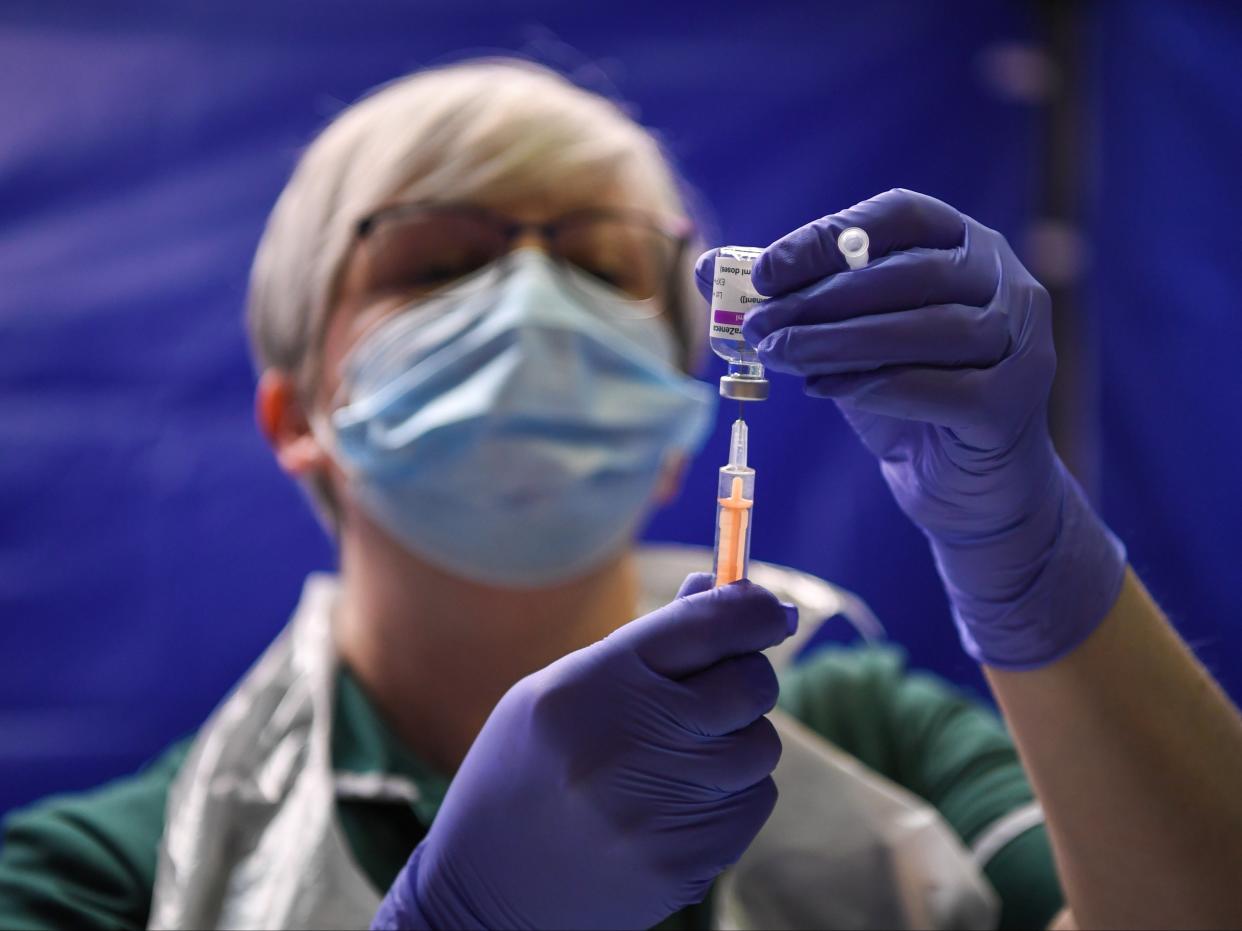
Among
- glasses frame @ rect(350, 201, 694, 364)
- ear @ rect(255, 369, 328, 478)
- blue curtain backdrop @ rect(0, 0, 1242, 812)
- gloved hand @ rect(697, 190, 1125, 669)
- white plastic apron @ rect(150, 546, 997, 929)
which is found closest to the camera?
gloved hand @ rect(697, 190, 1125, 669)

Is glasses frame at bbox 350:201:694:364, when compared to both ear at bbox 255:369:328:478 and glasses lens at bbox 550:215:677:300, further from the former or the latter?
ear at bbox 255:369:328:478

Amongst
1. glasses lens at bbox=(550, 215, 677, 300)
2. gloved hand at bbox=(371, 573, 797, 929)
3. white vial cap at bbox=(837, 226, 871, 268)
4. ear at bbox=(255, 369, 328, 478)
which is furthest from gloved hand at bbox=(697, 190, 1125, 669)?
ear at bbox=(255, 369, 328, 478)

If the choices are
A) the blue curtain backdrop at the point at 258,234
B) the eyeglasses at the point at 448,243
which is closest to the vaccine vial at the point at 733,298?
the eyeglasses at the point at 448,243

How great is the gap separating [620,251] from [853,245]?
560 millimetres

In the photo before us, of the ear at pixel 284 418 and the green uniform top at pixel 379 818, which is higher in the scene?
the ear at pixel 284 418

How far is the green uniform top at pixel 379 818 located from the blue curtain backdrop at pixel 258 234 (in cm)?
36

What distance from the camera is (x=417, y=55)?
1676mm

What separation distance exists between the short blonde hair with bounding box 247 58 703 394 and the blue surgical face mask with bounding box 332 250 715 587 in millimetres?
122

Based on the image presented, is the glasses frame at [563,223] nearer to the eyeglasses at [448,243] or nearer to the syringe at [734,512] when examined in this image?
the eyeglasses at [448,243]

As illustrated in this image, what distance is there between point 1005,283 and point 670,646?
34 centimetres

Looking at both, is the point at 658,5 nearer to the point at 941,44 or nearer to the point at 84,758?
the point at 941,44

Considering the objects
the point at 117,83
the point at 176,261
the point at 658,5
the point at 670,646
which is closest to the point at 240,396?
the point at 176,261

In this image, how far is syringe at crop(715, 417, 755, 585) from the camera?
2.23 feet

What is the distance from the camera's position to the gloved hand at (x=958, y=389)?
64 centimetres
